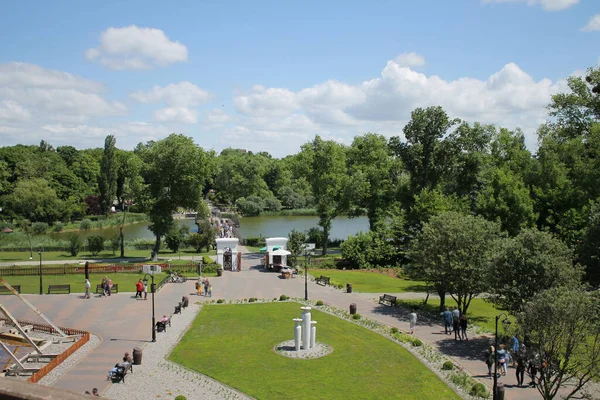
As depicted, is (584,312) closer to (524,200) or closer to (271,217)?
(524,200)

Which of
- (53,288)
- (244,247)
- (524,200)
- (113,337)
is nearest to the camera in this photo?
(113,337)

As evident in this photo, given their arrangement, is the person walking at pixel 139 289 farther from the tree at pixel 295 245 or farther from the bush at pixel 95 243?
the bush at pixel 95 243

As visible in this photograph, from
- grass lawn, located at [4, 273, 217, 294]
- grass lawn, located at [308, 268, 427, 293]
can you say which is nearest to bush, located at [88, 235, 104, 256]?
grass lawn, located at [4, 273, 217, 294]

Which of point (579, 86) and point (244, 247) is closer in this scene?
point (579, 86)

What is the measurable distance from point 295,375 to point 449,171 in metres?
41.6

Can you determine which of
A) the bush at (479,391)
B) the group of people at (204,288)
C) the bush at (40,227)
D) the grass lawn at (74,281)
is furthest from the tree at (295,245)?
the bush at (40,227)

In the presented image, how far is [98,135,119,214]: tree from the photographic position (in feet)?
308

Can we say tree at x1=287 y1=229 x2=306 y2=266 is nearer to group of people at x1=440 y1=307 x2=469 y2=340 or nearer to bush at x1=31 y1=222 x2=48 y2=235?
group of people at x1=440 y1=307 x2=469 y2=340

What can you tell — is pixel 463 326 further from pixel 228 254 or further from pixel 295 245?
pixel 228 254

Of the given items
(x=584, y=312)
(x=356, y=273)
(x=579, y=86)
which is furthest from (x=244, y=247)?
(x=584, y=312)

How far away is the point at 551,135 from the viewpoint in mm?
61375

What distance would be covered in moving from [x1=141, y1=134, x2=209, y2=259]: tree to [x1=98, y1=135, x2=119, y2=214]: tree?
145 feet

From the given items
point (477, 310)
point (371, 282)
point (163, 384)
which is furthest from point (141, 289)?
point (477, 310)

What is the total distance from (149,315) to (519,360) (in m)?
20.9
